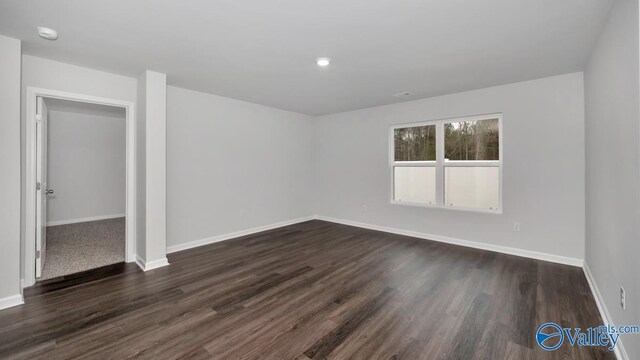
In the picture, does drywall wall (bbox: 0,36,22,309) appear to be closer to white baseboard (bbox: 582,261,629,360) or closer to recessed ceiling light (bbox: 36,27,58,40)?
recessed ceiling light (bbox: 36,27,58,40)

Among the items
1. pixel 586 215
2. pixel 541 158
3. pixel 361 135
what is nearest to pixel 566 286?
pixel 586 215

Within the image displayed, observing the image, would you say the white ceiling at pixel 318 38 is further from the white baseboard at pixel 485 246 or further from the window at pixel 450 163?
the white baseboard at pixel 485 246

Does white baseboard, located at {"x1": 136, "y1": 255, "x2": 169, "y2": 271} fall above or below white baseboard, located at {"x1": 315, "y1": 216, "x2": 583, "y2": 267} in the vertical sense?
below

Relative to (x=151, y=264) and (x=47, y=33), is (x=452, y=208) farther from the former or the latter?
(x=47, y=33)

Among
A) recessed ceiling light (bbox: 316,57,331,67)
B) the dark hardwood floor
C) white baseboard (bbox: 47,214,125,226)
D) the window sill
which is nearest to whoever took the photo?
the dark hardwood floor

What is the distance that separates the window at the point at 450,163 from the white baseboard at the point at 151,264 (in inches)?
159

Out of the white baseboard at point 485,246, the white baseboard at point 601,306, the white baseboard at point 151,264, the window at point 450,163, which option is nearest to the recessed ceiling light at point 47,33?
the white baseboard at point 151,264

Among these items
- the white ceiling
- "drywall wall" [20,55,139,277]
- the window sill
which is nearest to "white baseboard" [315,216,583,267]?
the window sill

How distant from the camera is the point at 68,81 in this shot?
3205 millimetres

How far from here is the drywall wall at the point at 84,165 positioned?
6.10 m

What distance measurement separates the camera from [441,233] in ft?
15.5

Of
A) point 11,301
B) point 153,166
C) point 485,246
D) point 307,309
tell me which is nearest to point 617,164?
point 485,246

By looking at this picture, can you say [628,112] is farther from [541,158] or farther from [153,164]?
[153,164]

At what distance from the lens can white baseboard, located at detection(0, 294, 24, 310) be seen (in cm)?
251
